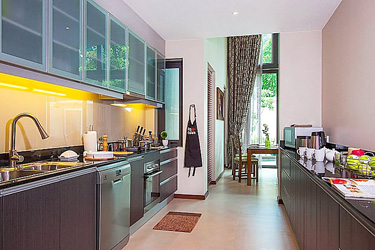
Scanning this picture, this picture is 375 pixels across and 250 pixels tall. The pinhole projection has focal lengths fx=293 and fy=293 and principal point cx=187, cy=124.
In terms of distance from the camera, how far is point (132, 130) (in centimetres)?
454

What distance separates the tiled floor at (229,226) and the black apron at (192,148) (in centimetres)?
62

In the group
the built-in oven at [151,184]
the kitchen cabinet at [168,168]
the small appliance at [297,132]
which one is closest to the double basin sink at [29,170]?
the built-in oven at [151,184]

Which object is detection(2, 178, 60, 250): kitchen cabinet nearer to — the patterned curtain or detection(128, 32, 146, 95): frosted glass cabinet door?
detection(128, 32, 146, 95): frosted glass cabinet door

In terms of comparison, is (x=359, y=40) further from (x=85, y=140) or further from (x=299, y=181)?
(x=85, y=140)

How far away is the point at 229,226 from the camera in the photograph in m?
3.61

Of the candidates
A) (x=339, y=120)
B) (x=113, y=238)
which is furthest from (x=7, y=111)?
(x=339, y=120)

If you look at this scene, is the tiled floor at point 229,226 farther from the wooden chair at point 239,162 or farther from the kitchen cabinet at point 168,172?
the wooden chair at point 239,162

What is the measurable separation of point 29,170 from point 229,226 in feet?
7.92

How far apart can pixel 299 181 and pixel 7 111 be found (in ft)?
8.43

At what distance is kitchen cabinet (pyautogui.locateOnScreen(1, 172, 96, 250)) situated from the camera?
5.14ft

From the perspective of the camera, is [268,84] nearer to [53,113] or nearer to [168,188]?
[168,188]

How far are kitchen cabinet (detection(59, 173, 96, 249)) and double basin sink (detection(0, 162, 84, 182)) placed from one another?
0.17 metres

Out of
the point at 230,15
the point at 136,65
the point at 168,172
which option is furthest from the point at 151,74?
the point at 168,172

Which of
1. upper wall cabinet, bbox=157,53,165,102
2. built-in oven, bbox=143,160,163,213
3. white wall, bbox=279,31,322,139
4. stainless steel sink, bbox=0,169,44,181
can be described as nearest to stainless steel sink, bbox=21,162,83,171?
stainless steel sink, bbox=0,169,44,181
